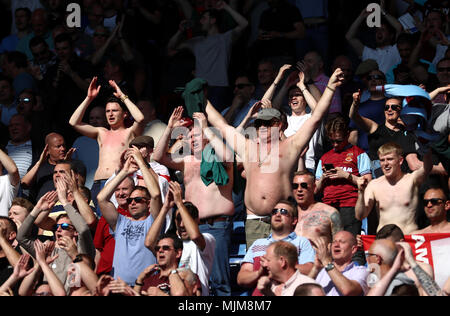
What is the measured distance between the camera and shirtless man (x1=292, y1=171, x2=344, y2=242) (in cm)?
1064

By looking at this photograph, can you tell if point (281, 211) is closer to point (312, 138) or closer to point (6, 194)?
point (312, 138)

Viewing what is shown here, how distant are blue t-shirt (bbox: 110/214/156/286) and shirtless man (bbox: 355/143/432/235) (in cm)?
243

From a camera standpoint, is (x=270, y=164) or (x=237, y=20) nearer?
(x=270, y=164)

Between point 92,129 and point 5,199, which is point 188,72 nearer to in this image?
point 92,129

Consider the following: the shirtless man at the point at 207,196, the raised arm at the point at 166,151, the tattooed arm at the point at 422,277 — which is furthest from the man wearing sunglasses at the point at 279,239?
the raised arm at the point at 166,151

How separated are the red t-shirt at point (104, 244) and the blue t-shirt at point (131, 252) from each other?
0.22m

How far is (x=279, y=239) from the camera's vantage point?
10344mm

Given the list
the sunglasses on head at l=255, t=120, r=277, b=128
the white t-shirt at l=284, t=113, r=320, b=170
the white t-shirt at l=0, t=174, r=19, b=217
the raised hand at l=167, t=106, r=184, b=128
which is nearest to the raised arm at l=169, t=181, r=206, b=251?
the sunglasses on head at l=255, t=120, r=277, b=128

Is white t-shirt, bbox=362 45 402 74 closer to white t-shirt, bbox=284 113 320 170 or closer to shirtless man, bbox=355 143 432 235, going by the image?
white t-shirt, bbox=284 113 320 170

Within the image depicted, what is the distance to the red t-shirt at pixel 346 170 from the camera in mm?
11750

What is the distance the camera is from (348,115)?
44.9 feet

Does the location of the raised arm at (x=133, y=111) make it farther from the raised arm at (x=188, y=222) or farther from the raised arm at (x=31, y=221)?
the raised arm at (x=188, y=222)

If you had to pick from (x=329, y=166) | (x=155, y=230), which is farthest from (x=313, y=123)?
(x=155, y=230)

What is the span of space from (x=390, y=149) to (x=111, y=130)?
3855mm
